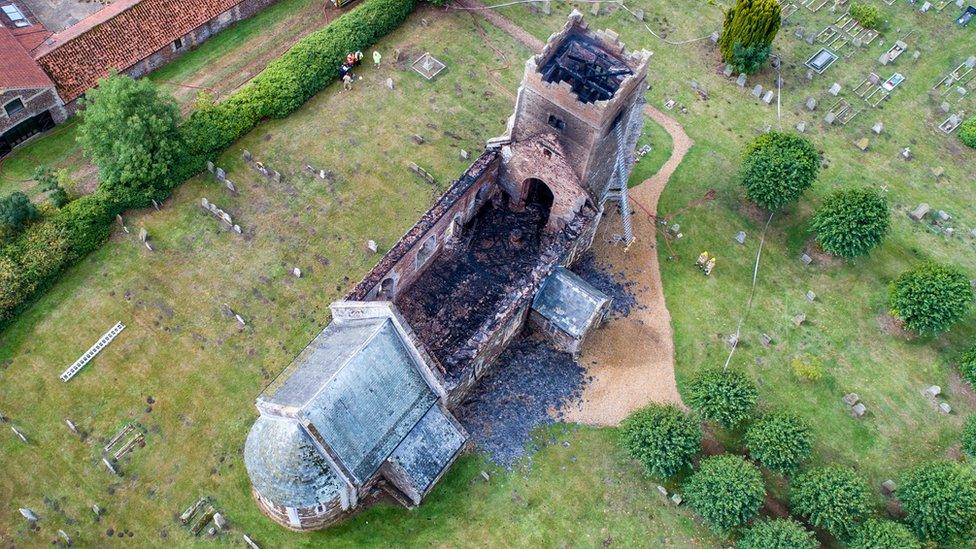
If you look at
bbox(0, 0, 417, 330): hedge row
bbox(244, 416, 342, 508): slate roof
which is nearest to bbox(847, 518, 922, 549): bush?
bbox(244, 416, 342, 508): slate roof

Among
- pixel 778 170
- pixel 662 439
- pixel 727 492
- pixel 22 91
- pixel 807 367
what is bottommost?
pixel 807 367

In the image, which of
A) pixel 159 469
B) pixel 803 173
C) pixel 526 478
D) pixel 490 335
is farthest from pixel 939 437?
pixel 159 469

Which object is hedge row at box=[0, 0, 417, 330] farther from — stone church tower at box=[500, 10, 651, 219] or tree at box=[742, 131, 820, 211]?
tree at box=[742, 131, 820, 211]

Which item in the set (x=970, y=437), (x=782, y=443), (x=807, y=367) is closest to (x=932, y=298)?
(x=970, y=437)

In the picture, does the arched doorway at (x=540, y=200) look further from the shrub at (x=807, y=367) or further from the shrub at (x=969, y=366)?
the shrub at (x=969, y=366)

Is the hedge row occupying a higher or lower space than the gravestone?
higher

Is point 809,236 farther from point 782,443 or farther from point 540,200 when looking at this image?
point 540,200

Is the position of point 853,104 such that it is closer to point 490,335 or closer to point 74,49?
point 490,335
